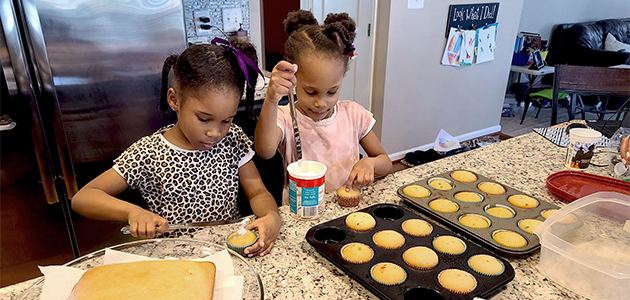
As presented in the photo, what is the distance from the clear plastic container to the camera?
28.3 inches

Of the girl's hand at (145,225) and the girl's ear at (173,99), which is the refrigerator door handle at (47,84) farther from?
the girl's hand at (145,225)

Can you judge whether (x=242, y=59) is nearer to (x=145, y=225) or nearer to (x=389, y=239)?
(x=145, y=225)

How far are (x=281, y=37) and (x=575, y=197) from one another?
123 inches

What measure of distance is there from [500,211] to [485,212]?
41 millimetres

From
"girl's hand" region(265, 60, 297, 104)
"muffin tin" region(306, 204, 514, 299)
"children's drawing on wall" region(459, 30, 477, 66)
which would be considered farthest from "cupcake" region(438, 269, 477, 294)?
"children's drawing on wall" region(459, 30, 477, 66)

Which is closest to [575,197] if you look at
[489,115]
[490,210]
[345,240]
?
[490,210]

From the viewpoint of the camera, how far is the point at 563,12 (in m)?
5.83

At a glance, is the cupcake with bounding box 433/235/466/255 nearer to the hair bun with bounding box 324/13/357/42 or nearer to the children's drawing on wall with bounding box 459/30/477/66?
the hair bun with bounding box 324/13/357/42

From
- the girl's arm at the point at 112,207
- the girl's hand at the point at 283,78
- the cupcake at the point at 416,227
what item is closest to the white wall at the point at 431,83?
the girl's hand at the point at 283,78

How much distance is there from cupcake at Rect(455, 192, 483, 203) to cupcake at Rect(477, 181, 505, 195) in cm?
5

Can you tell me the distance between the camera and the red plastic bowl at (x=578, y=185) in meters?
1.10

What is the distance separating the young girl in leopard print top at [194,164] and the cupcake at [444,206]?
0.41 m

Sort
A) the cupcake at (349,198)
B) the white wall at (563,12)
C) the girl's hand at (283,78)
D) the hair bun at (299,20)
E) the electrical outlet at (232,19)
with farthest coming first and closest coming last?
the white wall at (563,12), the electrical outlet at (232,19), the hair bun at (299,20), the cupcake at (349,198), the girl's hand at (283,78)

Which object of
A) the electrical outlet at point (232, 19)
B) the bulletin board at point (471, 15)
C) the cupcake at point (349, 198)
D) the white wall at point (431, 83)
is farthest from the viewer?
the bulletin board at point (471, 15)
